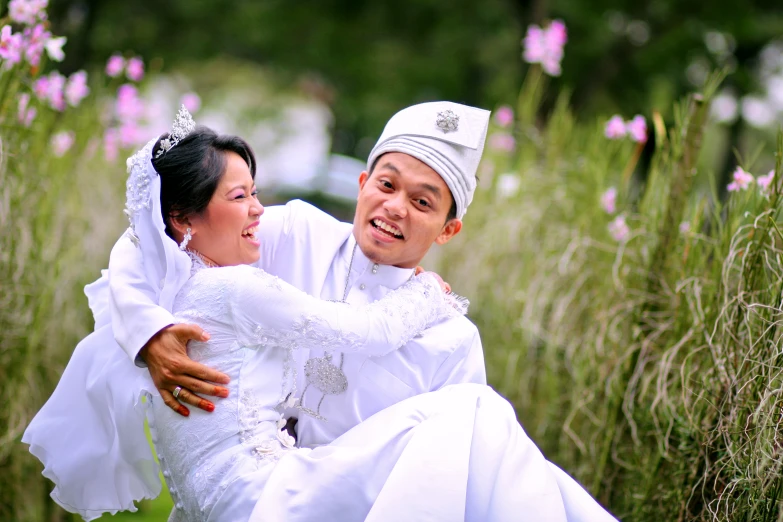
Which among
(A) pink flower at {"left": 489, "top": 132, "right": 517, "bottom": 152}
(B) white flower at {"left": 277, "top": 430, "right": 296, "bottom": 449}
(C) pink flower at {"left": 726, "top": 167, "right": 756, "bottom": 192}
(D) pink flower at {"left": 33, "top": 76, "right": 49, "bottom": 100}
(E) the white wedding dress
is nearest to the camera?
(E) the white wedding dress

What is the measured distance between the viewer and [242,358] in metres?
2.56

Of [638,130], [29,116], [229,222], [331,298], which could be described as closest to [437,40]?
[638,130]

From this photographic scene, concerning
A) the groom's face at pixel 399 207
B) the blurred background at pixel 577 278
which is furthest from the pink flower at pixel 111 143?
the groom's face at pixel 399 207

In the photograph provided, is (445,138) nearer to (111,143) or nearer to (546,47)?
(546,47)

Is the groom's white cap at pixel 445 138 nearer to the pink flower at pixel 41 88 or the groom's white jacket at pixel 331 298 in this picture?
the groom's white jacket at pixel 331 298

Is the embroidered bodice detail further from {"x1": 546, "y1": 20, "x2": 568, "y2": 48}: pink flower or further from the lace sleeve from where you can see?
{"x1": 546, "y1": 20, "x2": 568, "y2": 48}: pink flower

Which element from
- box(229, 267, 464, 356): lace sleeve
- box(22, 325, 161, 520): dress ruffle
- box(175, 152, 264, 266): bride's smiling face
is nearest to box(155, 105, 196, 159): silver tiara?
box(175, 152, 264, 266): bride's smiling face

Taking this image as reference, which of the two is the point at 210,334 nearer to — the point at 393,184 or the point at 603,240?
the point at 393,184

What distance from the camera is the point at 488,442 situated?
7.85 ft

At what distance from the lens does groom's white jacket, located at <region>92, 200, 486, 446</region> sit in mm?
2594

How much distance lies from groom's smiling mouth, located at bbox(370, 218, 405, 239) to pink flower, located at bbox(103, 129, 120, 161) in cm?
345

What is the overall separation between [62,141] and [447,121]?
3.01 meters

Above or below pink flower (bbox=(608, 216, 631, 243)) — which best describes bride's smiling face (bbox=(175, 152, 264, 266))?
below

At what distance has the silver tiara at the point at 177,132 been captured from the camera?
8.99 ft
